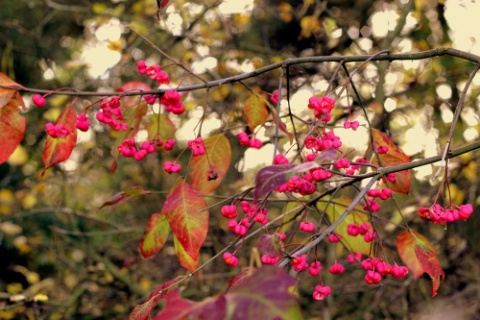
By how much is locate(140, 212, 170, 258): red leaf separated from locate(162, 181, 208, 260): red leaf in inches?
8.5

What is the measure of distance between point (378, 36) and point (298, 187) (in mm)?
2955

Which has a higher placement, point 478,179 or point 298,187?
point 298,187

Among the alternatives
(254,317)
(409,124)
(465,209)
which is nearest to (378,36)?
(409,124)

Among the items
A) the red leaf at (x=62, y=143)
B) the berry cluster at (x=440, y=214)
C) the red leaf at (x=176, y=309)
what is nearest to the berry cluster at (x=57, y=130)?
the red leaf at (x=62, y=143)

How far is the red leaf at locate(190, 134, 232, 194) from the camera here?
5.33ft

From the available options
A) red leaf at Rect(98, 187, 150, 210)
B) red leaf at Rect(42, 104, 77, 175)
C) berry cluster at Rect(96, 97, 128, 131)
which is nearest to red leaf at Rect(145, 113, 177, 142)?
berry cluster at Rect(96, 97, 128, 131)

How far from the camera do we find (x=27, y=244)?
4.23 m

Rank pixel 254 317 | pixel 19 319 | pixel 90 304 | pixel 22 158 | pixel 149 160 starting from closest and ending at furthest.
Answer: pixel 254 317 → pixel 19 319 → pixel 90 304 → pixel 22 158 → pixel 149 160

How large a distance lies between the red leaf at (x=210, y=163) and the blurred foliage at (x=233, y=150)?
1.28m

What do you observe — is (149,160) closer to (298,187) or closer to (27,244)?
(27,244)

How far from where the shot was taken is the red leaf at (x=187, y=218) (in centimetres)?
136

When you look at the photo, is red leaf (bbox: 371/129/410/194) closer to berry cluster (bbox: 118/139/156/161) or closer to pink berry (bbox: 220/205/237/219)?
pink berry (bbox: 220/205/237/219)

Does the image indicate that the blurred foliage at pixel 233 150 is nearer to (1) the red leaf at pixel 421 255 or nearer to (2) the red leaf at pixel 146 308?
(1) the red leaf at pixel 421 255

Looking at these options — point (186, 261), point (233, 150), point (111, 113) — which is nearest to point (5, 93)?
point (111, 113)
